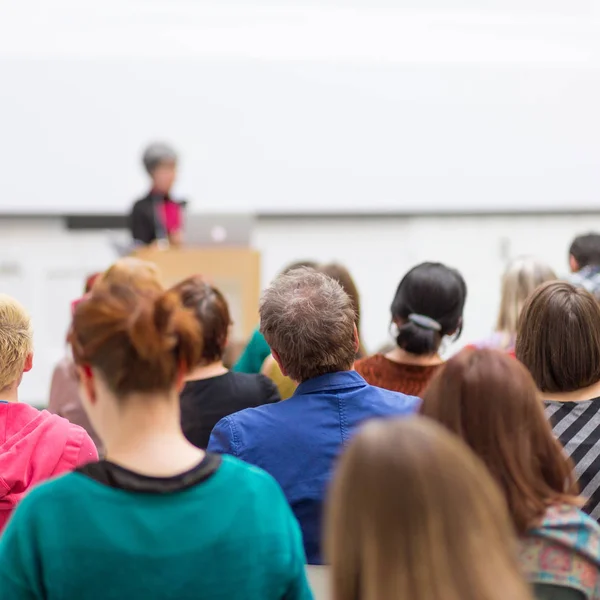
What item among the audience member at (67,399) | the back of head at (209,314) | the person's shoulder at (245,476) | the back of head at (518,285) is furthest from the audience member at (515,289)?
the person's shoulder at (245,476)

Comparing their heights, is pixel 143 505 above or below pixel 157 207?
below

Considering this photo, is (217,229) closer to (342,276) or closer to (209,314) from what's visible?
(342,276)

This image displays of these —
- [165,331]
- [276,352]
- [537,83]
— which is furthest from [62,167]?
[165,331]

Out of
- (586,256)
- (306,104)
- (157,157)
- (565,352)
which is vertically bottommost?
(565,352)

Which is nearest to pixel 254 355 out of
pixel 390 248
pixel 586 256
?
Result: pixel 586 256

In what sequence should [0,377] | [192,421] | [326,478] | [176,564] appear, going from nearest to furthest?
1. [176,564]
2. [326,478]
3. [0,377]
4. [192,421]

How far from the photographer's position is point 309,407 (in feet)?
6.40

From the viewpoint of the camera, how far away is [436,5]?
5.98 metres

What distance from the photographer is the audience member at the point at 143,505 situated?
123 centimetres

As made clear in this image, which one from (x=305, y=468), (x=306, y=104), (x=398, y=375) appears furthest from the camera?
(x=306, y=104)

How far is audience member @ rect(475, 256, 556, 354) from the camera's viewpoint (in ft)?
11.2

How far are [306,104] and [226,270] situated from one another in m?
2.01

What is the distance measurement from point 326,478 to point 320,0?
4606 mm

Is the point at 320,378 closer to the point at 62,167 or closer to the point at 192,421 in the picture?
the point at 192,421
